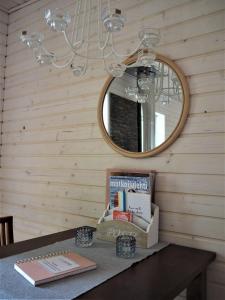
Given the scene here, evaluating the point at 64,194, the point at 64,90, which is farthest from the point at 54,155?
the point at 64,90

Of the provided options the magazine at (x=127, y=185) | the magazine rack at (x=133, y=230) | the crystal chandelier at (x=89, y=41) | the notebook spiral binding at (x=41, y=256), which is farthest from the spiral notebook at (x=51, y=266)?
the crystal chandelier at (x=89, y=41)

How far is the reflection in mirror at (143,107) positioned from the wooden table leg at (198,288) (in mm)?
650

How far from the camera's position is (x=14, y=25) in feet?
8.16

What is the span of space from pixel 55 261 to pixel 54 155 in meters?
1.06

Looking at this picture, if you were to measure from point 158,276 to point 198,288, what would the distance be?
0.31 m

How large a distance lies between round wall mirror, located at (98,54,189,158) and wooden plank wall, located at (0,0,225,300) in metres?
0.05

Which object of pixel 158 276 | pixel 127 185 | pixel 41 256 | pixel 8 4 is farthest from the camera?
pixel 8 4

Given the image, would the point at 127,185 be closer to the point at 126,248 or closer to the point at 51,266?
the point at 126,248

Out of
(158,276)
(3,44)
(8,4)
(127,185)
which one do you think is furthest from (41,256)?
(8,4)

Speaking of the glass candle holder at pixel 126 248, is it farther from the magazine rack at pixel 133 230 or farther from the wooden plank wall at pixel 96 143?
the wooden plank wall at pixel 96 143

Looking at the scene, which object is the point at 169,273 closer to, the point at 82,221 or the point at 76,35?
the point at 82,221

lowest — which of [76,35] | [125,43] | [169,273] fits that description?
[169,273]

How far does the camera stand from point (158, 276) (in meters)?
0.99

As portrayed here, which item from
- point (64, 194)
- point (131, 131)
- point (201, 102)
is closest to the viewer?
point (201, 102)
